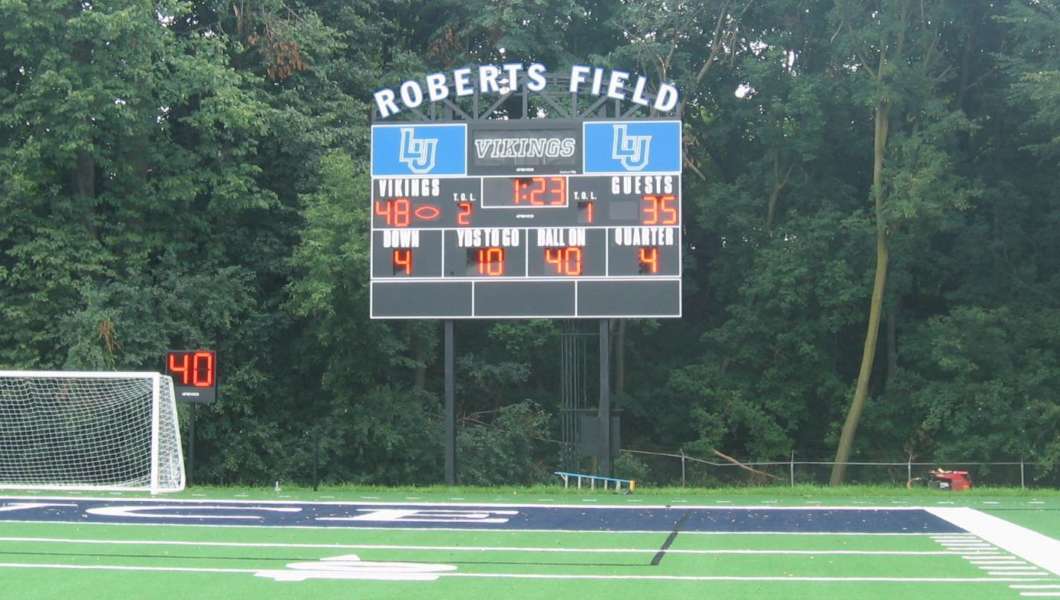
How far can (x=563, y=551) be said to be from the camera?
11977 mm

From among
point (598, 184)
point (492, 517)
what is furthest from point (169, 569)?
point (598, 184)

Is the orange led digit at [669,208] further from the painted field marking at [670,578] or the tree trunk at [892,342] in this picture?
the tree trunk at [892,342]

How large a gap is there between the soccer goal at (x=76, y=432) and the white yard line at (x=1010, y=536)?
1487 centimetres

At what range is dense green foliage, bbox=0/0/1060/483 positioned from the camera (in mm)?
27344

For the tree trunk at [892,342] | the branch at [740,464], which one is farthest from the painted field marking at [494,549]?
the tree trunk at [892,342]

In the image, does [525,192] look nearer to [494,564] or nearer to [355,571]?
[494,564]

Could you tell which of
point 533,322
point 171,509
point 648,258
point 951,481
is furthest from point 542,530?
point 533,322

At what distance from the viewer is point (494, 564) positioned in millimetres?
11023

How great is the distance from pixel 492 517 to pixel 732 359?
62.5 ft

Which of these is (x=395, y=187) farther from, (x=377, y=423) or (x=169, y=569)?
(x=169, y=569)

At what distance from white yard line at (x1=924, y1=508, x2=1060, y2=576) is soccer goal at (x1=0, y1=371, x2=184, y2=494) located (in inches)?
585

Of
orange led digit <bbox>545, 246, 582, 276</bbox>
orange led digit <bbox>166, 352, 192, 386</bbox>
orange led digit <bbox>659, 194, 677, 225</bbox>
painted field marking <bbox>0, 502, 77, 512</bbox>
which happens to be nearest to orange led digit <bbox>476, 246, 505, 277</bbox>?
orange led digit <bbox>545, 246, 582, 276</bbox>

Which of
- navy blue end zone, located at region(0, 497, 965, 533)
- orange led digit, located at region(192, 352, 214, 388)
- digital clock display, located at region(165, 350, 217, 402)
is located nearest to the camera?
navy blue end zone, located at region(0, 497, 965, 533)

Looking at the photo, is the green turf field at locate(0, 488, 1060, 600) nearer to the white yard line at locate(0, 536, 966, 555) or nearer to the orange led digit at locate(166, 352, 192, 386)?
the white yard line at locate(0, 536, 966, 555)
